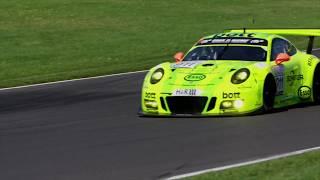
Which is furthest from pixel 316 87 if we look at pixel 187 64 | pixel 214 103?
pixel 214 103

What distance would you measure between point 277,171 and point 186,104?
4.30 metres

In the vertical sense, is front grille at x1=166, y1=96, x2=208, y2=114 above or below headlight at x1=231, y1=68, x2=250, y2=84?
below

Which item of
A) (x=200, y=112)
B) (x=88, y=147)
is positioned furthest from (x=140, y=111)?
(x=88, y=147)

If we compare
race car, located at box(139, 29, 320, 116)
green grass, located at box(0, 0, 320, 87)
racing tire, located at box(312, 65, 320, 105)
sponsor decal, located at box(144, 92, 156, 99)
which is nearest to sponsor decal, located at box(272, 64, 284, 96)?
race car, located at box(139, 29, 320, 116)

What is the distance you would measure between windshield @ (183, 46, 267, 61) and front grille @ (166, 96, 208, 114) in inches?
53.3

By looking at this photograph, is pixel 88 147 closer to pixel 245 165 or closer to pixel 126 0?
pixel 245 165

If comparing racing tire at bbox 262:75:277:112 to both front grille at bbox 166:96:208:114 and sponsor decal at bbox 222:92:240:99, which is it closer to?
sponsor decal at bbox 222:92:240:99

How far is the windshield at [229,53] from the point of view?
13.5 meters

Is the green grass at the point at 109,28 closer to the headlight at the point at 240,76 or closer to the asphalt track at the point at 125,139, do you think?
the asphalt track at the point at 125,139

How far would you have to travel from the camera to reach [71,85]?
59.7 ft

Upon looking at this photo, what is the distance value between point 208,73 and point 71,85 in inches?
240

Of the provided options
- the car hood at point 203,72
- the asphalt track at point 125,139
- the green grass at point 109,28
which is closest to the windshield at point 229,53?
the car hood at point 203,72

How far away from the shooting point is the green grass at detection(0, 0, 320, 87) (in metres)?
23.5

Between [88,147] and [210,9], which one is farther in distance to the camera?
[210,9]
